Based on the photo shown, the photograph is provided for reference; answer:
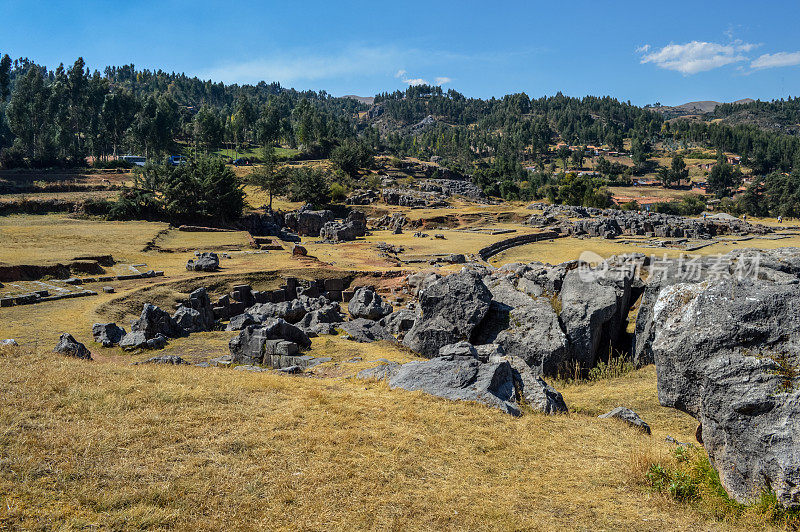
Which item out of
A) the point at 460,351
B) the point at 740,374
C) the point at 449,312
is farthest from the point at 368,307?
the point at 740,374

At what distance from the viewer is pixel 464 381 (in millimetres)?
10508

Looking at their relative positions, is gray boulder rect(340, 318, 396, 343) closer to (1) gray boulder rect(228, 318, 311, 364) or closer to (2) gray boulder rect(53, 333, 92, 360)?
(1) gray boulder rect(228, 318, 311, 364)

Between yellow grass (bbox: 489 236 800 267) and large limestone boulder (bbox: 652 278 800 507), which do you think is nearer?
large limestone boulder (bbox: 652 278 800 507)

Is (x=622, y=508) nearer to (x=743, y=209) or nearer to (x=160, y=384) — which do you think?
(x=160, y=384)

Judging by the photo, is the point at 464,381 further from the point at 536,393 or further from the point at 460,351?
the point at 460,351

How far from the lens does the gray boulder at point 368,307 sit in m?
22.9

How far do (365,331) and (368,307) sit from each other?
11.6ft

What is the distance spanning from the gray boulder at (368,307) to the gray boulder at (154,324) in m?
7.78

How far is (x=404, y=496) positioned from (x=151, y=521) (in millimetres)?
3073

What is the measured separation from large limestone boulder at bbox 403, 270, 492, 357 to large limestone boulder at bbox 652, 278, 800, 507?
28.1 ft

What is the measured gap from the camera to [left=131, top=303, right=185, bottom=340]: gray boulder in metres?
18.6

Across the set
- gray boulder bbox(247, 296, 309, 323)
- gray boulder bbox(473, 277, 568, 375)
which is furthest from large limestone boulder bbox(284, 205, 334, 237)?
gray boulder bbox(473, 277, 568, 375)

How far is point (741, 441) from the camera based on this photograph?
6125 millimetres

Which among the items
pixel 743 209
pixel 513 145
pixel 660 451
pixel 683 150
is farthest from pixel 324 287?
pixel 683 150
